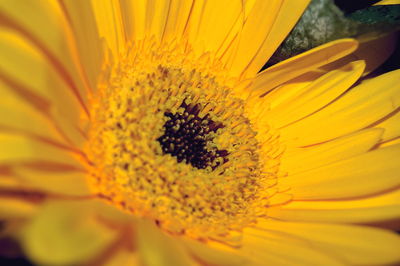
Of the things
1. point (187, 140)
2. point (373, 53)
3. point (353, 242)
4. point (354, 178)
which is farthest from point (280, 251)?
point (373, 53)

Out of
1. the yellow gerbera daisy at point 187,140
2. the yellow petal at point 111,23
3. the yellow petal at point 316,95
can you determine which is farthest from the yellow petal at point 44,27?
the yellow petal at point 316,95

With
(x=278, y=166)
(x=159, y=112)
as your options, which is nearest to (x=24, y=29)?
(x=159, y=112)

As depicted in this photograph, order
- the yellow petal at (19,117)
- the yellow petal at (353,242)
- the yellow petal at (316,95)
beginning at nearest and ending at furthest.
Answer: the yellow petal at (19,117) < the yellow petal at (353,242) < the yellow petal at (316,95)

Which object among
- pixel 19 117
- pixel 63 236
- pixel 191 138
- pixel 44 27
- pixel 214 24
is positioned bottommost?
pixel 63 236

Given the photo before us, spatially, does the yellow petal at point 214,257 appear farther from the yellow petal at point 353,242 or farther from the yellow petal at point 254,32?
the yellow petal at point 254,32

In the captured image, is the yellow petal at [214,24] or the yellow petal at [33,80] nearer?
the yellow petal at [33,80]

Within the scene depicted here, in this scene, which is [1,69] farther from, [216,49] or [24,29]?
[216,49]

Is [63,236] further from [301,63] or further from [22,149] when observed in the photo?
[301,63]

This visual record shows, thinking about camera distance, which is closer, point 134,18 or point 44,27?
point 44,27

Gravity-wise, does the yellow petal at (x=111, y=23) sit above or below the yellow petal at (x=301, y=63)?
below
